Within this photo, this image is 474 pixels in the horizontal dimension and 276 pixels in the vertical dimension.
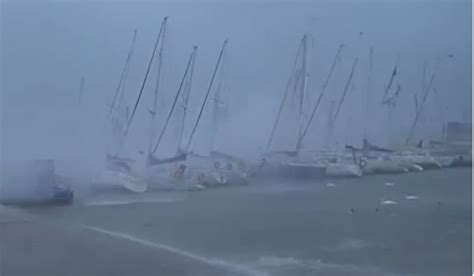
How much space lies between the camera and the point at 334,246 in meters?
7.95

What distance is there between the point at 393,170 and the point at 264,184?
108 inches

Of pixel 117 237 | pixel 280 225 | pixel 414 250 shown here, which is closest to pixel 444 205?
pixel 280 225

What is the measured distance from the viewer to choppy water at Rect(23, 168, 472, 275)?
696cm

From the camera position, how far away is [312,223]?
998cm

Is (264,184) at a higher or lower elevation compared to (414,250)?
lower

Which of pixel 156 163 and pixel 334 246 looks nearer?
pixel 334 246

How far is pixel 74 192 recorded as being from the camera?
13.5 metres

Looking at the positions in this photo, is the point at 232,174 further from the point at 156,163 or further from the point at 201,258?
the point at 201,258

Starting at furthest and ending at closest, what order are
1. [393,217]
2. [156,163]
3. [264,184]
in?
[264,184], [156,163], [393,217]

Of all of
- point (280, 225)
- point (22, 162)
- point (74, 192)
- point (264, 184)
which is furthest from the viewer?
point (264, 184)

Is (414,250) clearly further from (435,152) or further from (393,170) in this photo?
(393,170)

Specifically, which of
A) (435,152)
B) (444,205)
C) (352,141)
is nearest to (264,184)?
(352,141)

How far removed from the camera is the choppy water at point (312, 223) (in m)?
6.96

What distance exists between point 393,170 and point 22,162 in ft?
25.6
